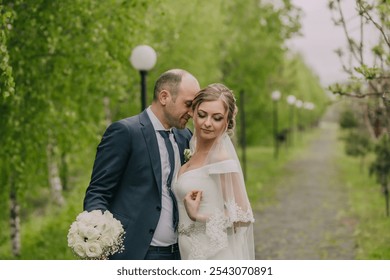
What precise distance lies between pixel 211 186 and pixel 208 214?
19cm

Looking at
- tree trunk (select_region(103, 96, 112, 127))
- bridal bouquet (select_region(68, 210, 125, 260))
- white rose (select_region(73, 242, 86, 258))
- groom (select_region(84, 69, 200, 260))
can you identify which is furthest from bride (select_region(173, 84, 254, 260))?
tree trunk (select_region(103, 96, 112, 127))

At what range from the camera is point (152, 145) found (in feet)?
12.9

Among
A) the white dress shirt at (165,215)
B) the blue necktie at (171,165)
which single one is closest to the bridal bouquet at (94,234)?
the white dress shirt at (165,215)

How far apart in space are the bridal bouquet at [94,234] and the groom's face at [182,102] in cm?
81

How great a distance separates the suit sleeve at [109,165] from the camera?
3.79 meters

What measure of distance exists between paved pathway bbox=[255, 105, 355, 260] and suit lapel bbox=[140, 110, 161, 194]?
6912 millimetres

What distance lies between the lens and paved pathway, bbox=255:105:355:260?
10852mm

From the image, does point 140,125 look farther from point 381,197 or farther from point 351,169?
point 351,169

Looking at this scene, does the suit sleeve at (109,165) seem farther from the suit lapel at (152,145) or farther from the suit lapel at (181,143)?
the suit lapel at (181,143)

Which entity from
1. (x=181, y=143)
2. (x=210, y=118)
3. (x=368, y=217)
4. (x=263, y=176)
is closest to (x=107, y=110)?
(x=368, y=217)

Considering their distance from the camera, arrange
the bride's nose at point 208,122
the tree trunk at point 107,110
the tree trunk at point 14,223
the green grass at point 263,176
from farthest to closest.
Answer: the green grass at point 263,176 → the tree trunk at point 107,110 → the tree trunk at point 14,223 → the bride's nose at point 208,122

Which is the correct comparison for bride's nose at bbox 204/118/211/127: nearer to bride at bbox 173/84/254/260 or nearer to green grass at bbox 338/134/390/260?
bride at bbox 173/84/254/260

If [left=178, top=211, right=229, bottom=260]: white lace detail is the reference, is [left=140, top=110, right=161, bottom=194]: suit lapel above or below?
above

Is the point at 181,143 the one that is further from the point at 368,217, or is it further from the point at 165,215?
the point at 368,217
